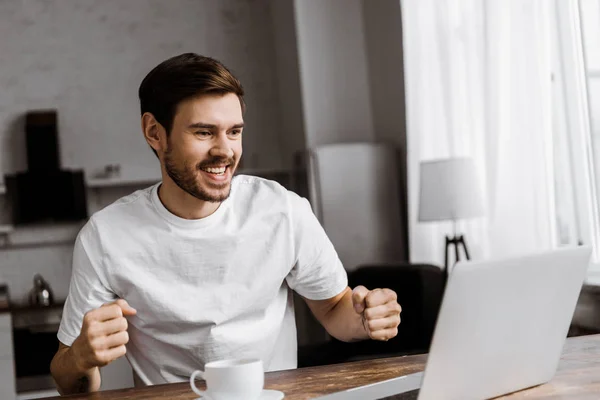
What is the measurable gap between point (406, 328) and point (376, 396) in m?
2.47

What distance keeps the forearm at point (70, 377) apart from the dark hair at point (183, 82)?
1.88 feet

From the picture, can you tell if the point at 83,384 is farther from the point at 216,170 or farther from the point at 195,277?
the point at 216,170

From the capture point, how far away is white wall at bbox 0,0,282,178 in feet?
19.2

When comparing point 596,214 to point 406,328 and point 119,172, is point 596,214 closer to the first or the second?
point 406,328

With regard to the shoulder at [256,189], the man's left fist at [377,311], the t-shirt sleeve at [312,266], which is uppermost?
the shoulder at [256,189]

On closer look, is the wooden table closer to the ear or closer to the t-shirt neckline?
the t-shirt neckline

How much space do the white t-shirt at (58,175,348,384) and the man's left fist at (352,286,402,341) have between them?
0.32m

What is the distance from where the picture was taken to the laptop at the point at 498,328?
45.6 inches

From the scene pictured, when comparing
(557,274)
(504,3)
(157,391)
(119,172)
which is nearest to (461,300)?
(557,274)

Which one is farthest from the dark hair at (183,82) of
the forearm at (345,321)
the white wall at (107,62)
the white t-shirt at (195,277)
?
the white wall at (107,62)

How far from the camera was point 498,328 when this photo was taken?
4.02 ft

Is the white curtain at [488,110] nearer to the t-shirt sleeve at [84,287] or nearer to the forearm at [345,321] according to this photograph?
the forearm at [345,321]

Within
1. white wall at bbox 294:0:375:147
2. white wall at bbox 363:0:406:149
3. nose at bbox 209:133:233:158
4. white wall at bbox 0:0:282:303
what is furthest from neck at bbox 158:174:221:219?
white wall at bbox 0:0:282:303

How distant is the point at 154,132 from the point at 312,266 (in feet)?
1.63
